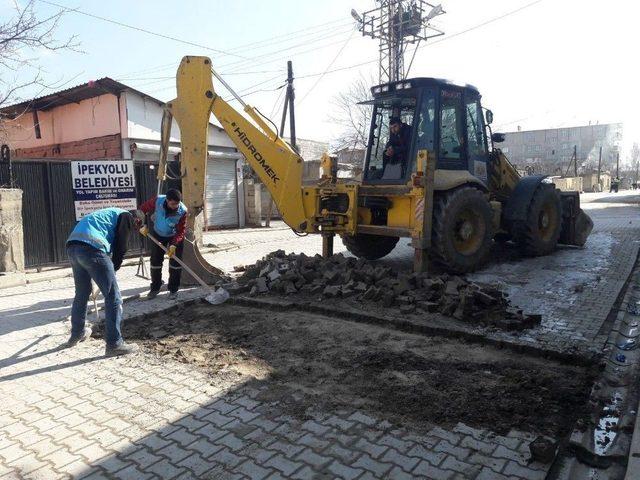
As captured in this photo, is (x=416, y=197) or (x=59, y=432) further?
(x=416, y=197)

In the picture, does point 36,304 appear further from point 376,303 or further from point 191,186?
point 376,303

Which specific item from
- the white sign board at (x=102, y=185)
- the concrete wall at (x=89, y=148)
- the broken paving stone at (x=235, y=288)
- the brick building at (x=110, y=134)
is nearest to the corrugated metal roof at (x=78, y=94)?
the brick building at (x=110, y=134)

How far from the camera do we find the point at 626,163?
101 metres

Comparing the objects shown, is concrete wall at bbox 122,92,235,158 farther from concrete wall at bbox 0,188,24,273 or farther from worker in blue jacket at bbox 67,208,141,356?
worker in blue jacket at bbox 67,208,141,356

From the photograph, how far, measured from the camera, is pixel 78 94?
49.0 feet

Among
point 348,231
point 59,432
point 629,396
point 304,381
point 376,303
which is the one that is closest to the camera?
point 59,432

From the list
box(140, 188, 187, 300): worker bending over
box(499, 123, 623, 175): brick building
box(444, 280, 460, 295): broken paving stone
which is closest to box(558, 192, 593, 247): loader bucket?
box(444, 280, 460, 295): broken paving stone

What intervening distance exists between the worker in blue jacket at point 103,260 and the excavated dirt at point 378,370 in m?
0.44

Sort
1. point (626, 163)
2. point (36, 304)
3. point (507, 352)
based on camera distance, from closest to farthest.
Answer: point (507, 352) → point (36, 304) → point (626, 163)

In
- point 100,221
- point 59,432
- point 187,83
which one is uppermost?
point 187,83

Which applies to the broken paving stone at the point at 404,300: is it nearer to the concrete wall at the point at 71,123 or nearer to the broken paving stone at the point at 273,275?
the broken paving stone at the point at 273,275

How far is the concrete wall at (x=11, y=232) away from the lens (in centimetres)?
836

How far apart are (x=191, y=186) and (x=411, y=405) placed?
4851mm

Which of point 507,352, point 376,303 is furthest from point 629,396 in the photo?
point 376,303
